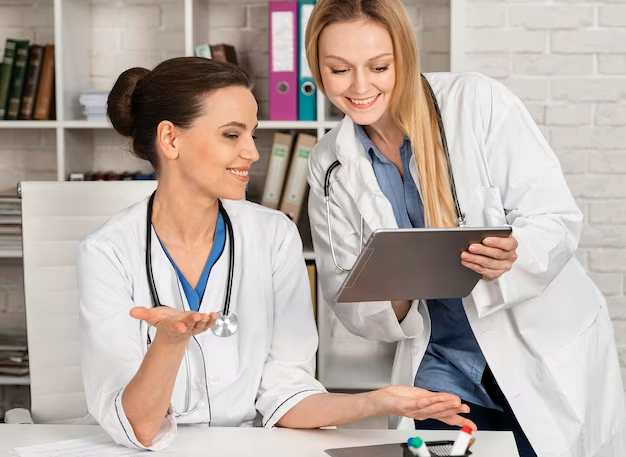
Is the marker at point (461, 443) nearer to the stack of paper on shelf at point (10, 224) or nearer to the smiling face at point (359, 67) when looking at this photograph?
the smiling face at point (359, 67)

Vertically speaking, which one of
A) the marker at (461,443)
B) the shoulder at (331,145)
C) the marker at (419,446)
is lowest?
the marker at (419,446)

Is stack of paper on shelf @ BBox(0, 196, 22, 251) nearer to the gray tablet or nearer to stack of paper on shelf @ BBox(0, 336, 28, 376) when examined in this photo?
stack of paper on shelf @ BBox(0, 336, 28, 376)

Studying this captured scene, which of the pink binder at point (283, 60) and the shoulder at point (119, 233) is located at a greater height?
the pink binder at point (283, 60)

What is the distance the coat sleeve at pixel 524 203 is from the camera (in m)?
1.62

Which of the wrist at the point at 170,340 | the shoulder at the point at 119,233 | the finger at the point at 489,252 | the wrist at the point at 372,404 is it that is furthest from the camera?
the shoulder at the point at 119,233

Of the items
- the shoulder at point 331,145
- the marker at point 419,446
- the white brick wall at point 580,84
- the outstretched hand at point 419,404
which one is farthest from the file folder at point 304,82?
the marker at point 419,446

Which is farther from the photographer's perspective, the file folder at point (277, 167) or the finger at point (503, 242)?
the file folder at point (277, 167)

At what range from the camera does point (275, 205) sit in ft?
8.98

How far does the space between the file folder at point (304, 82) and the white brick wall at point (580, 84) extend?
548mm

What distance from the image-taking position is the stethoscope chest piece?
1.55 m

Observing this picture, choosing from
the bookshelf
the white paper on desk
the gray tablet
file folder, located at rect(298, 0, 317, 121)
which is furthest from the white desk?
file folder, located at rect(298, 0, 317, 121)

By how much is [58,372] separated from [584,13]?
1993 millimetres

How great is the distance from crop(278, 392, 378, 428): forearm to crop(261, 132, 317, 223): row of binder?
4.23 feet

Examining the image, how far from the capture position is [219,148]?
1619 millimetres
